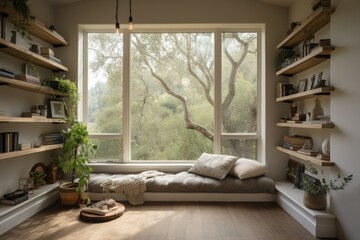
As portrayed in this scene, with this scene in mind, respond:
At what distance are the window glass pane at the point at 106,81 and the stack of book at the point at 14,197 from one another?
5.10 feet

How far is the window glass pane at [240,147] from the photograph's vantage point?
415 centimetres

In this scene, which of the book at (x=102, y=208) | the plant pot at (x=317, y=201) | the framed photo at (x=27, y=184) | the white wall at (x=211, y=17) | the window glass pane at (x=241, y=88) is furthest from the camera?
the window glass pane at (x=241, y=88)

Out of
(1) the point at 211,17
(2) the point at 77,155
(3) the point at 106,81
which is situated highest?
(1) the point at 211,17

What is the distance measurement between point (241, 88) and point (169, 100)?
51.8 inches

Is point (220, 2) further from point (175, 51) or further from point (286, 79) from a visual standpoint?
point (286, 79)

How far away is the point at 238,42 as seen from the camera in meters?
4.17

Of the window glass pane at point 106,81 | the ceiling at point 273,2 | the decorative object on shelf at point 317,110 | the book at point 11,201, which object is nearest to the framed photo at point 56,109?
the window glass pane at point 106,81

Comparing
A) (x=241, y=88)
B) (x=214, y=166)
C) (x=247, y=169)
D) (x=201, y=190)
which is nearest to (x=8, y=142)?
(x=201, y=190)

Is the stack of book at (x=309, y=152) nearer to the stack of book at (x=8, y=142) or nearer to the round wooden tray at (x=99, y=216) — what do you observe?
the round wooden tray at (x=99, y=216)

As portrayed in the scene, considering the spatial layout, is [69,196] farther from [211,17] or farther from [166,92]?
[211,17]

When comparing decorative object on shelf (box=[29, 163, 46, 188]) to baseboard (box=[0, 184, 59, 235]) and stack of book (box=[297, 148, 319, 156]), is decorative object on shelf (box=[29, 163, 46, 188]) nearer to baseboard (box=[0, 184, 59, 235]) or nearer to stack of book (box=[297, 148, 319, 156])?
baseboard (box=[0, 184, 59, 235])

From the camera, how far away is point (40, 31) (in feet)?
11.2

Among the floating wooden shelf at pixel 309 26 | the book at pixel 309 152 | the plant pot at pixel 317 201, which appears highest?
the floating wooden shelf at pixel 309 26

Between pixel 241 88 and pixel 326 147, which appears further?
pixel 241 88
